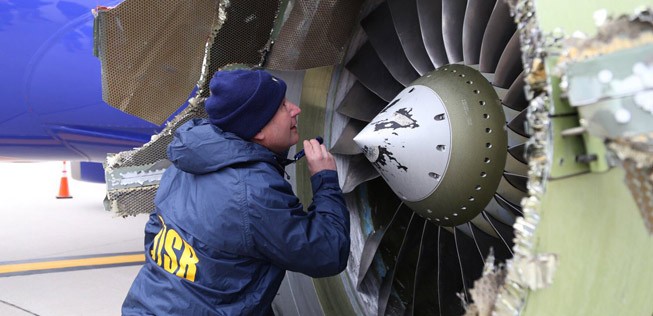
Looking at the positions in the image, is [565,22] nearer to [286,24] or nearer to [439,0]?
[439,0]

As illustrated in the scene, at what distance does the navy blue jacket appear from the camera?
1657mm

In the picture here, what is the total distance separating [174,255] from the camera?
1789 millimetres

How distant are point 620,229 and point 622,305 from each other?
0.14m

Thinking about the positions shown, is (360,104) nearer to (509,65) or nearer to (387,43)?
(387,43)

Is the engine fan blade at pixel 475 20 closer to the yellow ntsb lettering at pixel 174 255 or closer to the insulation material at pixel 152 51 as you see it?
the insulation material at pixel 152 51

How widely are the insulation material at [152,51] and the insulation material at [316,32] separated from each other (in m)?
0.23

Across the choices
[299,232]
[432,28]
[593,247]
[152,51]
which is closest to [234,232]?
[299,232]

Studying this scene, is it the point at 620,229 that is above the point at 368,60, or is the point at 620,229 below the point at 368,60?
below

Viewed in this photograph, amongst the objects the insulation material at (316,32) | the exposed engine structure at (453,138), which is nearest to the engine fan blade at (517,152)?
the exposed engine structure at (453,138)

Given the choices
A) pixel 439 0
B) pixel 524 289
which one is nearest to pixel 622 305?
pixel 524 289

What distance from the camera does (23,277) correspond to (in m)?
4.73

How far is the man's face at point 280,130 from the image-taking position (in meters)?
1.83

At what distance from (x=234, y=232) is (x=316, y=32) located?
0.61 metres

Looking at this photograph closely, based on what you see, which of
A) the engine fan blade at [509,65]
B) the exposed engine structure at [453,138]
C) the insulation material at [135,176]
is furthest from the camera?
the insulation material at [135,176]
